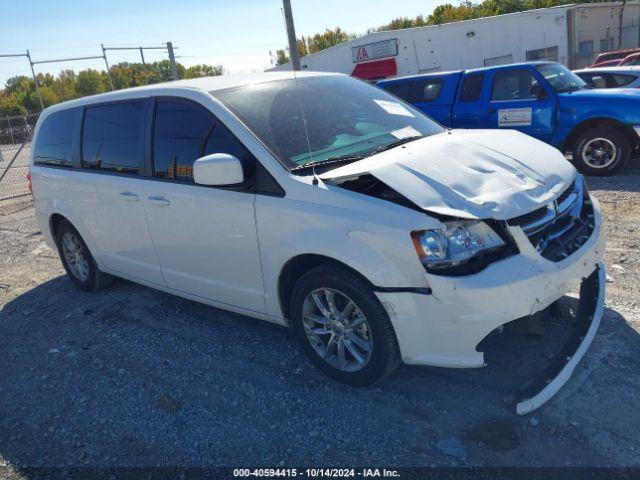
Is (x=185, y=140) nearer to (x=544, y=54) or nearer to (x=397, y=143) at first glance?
(x=397, y=143)

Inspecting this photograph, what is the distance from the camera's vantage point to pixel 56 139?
5.15m

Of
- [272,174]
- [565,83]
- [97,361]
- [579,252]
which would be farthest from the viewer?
[565,83]

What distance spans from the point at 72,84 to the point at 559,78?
78564mm

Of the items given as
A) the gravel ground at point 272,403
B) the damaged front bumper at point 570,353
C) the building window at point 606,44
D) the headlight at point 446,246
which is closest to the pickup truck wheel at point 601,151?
the gravel ground at point 272,403

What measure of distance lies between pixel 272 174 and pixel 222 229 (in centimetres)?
58

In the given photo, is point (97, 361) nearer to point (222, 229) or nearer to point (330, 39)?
point (222, 229)

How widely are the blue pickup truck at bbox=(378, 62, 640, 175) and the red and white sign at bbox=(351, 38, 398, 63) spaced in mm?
20288

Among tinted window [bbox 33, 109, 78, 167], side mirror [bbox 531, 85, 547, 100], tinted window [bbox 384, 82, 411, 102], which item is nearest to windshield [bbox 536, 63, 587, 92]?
side mirror [bbox 531, 85, 547, 100]

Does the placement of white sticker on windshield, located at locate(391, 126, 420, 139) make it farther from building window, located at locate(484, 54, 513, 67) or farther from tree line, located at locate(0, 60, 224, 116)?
tree line, located at locate(0, 60, 224, 116)

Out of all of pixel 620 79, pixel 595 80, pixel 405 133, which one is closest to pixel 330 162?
pixel 405 133

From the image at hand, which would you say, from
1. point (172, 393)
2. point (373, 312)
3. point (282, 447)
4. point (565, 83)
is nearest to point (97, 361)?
point (172, 393)

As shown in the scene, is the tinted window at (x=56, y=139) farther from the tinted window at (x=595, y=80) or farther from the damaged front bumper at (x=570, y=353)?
the tinted window at (x=595, y=80)

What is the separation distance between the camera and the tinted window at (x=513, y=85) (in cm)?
854

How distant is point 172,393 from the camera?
3.49 metres
